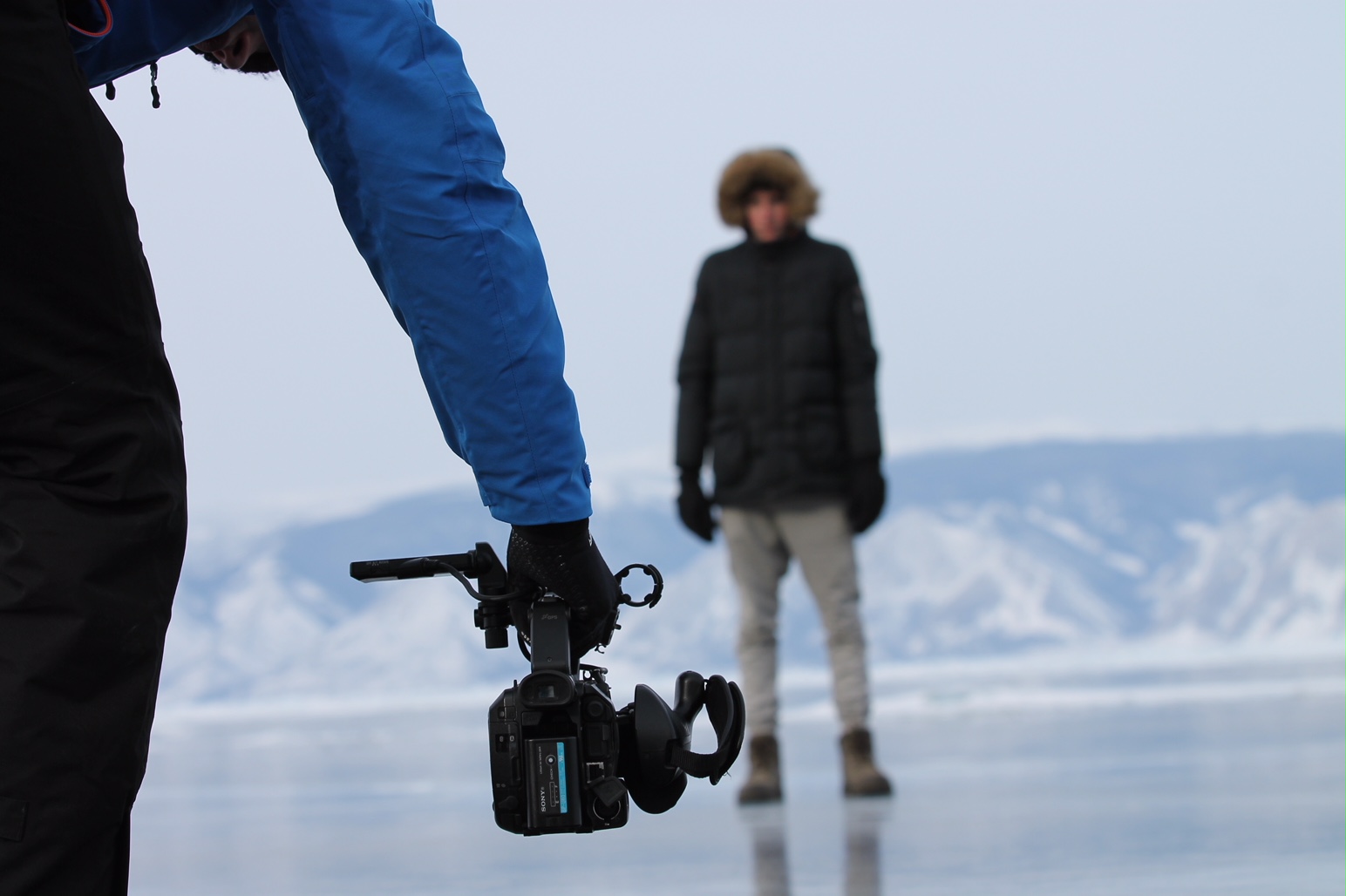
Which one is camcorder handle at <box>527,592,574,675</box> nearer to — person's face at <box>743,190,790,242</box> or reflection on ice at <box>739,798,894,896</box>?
reflection on ice at <box>739,798,894,896</box>

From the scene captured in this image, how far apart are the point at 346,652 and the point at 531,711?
11761 mm

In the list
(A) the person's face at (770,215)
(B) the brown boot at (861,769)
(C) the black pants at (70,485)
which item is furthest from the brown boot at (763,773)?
(C) the black pants at (70,485)

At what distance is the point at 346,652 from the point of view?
12609mm

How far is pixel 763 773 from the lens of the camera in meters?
3.77

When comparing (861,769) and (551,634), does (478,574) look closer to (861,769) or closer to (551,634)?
(551,634)

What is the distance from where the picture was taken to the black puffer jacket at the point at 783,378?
13.0ft

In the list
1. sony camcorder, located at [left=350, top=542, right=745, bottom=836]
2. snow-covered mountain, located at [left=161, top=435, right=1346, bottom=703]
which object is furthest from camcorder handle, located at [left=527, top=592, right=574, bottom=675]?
snow-covered mountain, located at [left=161, top=435, right=1346, bottom=703]

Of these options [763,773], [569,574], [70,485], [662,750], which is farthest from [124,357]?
[763,773]

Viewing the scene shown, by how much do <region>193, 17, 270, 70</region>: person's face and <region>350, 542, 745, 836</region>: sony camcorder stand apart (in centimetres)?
37

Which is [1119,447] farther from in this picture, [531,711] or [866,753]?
[531,711]

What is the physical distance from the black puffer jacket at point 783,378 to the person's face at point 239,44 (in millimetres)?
2807

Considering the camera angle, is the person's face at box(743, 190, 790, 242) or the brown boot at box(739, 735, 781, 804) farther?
the person's face at box(743, 190, 790, 242)

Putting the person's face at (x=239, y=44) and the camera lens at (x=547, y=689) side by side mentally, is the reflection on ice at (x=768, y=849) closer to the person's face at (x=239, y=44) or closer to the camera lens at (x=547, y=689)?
the camera lens at (x=547, y=689)

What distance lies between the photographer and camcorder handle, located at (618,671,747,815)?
119 centimetres
